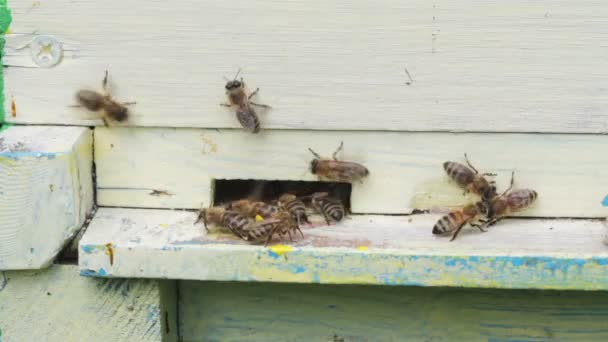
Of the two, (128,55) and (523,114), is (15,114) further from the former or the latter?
(523,114)

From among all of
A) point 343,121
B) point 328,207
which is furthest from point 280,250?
point 343,121

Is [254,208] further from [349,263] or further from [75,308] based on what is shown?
[75,308]

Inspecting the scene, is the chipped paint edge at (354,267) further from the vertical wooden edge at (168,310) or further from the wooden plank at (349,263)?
the vertical wooden edge at (168,310)

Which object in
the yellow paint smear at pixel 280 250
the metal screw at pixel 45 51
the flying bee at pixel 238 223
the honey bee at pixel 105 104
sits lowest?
the yellow paint smear at pixel 280 250

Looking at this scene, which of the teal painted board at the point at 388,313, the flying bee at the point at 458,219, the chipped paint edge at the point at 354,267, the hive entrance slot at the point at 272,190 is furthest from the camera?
the hive entrance slot at the point at 272,190

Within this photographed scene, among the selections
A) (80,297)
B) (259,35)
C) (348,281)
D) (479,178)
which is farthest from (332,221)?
(80,297)

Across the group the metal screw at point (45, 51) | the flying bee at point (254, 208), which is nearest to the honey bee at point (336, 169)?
the flying bee at point (254, 208)

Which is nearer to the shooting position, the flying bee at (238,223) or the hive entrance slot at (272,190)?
the flying bee at (238,223)

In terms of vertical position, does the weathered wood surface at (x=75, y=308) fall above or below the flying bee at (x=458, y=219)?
below
